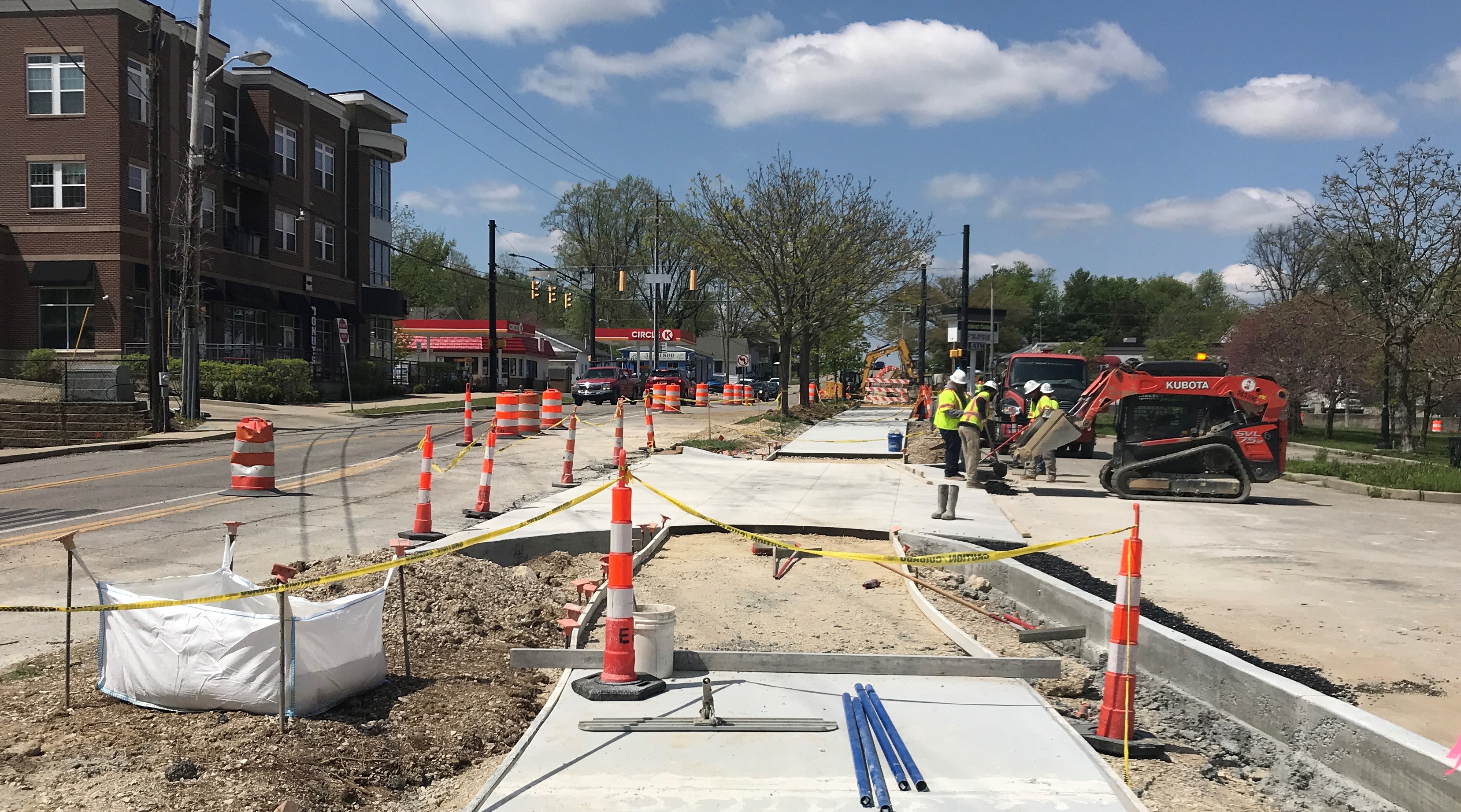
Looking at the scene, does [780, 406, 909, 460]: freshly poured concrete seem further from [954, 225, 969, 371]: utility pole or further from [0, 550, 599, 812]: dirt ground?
[0, 550, 599, 812]: dirt ground

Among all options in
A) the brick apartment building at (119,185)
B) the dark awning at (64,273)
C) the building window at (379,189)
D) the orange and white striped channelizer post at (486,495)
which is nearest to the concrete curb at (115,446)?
the brick apartment building at (119,185)

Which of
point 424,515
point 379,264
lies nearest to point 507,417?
point 424,515

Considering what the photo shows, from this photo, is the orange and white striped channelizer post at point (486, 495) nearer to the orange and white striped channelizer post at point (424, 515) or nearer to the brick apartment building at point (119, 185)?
the orange and white striped channelizer post at point (424, 515)

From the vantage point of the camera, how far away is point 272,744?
15.2 ft

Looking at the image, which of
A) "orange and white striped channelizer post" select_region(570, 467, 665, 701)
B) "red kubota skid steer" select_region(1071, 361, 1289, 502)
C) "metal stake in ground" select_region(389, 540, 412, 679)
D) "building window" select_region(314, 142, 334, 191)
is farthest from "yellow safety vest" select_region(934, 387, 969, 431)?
"building window" select_region(314, 142, 334, 191)

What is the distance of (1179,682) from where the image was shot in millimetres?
6141

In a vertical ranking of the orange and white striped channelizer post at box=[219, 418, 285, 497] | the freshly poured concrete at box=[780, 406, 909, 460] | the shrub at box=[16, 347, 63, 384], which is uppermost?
the shrub at box=[16, 347, 63, 384]

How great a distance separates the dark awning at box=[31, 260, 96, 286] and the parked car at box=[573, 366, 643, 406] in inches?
725

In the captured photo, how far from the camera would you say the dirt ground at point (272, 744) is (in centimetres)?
418

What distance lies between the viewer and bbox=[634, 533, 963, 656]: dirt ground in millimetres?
7078

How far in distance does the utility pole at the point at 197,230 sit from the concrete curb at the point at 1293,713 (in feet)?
82.6

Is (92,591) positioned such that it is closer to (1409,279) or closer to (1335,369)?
(1409,279)

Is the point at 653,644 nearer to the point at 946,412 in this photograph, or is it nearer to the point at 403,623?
the point at 403,623

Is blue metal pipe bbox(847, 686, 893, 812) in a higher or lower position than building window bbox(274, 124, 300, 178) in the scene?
lower
